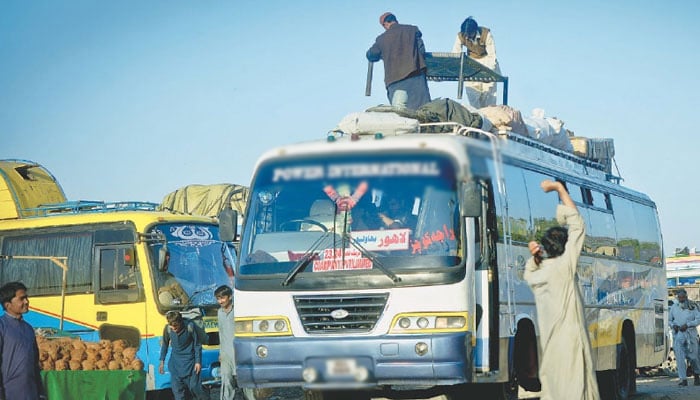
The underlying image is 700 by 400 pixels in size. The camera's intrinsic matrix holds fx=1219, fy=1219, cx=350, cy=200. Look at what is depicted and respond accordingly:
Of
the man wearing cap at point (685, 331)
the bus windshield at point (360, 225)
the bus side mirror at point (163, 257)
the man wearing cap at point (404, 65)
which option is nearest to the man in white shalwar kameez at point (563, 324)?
the bus windshield at point (360, 225)

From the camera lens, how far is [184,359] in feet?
52.2

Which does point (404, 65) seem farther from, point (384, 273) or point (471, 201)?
point (384, 273)

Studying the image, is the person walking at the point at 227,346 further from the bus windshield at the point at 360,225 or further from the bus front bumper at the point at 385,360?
the bus front bumper at the point at 385,360

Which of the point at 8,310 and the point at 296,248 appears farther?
the point at 296,248

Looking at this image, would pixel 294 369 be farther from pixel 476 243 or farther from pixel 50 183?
pixel 50 183

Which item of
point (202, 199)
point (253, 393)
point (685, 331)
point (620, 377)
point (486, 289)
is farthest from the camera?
point (202, 199)

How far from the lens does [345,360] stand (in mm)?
11641

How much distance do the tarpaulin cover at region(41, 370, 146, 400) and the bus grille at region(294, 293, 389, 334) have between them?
9.38 feet

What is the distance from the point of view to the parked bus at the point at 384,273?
11.5 m

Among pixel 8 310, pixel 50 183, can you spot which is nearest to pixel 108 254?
pixel 50 183

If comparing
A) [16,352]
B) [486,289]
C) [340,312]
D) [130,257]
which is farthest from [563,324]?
[130,257]

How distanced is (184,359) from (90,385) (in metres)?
2.44

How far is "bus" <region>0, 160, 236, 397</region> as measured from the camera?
18.3 metres

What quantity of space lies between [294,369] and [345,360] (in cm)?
59
